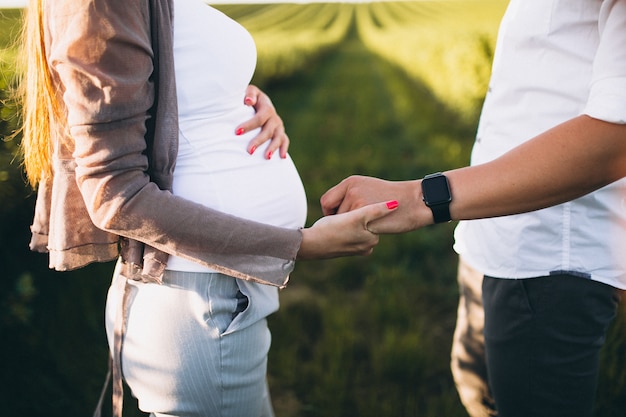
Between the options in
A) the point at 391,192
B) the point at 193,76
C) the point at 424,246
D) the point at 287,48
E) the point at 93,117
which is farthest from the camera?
the point at 287,48

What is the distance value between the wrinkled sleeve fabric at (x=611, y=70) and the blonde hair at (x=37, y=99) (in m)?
1.24

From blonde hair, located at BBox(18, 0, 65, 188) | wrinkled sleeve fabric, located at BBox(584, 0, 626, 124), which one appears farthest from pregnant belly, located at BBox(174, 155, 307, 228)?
wrinkled sleeve fabric, located at BBox(584, 0, 626, 124)

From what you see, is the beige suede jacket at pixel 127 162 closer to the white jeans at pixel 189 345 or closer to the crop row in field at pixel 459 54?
the white jeans at pixel 189 345

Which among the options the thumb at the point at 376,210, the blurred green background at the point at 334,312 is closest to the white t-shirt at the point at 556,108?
the thumb at the point at 376,210

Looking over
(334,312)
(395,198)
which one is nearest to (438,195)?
(395,198)

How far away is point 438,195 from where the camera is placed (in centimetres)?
150

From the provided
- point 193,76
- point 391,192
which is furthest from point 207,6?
point 391,192

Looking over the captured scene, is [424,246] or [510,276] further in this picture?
[424,246]

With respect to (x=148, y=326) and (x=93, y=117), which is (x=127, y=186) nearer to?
(x=93, y=117)

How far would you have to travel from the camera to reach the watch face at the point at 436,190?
1497 millimetres

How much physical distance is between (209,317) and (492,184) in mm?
783

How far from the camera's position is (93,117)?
119 cm

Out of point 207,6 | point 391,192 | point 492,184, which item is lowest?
point 391,192

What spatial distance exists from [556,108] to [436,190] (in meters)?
0.37
